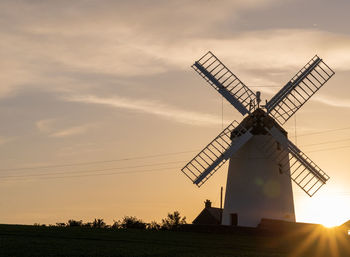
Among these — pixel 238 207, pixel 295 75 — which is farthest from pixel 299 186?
pixel 295 75

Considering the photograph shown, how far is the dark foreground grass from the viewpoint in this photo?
2577 centimetres

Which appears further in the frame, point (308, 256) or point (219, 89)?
point (219, 89)

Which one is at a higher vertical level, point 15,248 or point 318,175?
point 318,175

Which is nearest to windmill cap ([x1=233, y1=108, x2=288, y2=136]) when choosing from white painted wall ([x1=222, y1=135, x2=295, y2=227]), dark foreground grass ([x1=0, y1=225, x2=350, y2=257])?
white painted wall ([x1=222, y1=135, x2=295, y2=227])

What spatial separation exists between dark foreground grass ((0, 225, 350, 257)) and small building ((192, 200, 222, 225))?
21248mm

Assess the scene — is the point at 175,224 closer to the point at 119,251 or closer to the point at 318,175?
the point at 318,175

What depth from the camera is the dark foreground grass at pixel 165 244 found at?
25766mm

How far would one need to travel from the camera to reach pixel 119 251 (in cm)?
2589

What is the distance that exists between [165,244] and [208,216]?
3110cm

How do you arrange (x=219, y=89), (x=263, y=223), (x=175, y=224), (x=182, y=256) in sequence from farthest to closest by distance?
(x=175, y=224) → (x=219, y=89) → (x=263, y=223) → (x=182, y=256)

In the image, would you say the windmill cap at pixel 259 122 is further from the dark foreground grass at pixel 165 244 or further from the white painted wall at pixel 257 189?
the dark foreground grass at pixel 165 244

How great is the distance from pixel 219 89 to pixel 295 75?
18.5ft

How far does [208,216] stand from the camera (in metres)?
61.9

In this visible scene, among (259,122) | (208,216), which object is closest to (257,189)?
(259,122)
